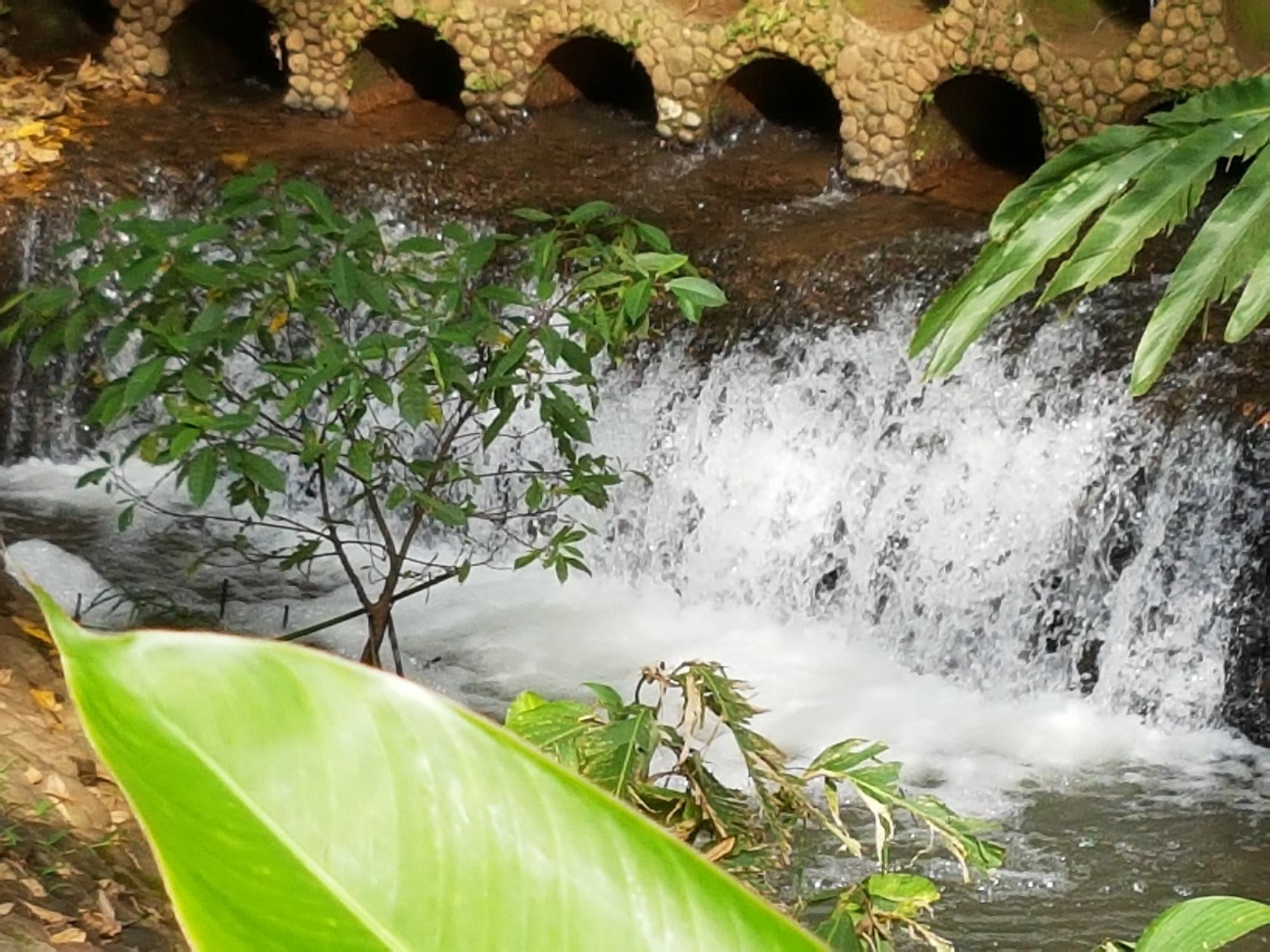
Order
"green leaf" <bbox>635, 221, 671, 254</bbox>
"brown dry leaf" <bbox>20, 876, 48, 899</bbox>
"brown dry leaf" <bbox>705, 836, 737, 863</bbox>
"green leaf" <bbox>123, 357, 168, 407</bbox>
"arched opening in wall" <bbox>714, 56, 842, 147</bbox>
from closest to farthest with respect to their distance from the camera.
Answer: "brown dry leaf" <bbox>705, 836, 737, 863</bbox>, "brown dry leaf" <bbox>20, 876, 48, 899</bbox>, "green leaf" <bbox>123, 357, 168, 407</bbox>, "green leaf" <bbox>635, 221, 671, 254</bbox>, "arched opening in wall" <bbox>714, 56, 842, 147</bbox>

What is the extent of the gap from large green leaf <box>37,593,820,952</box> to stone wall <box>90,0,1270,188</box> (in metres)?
6.29

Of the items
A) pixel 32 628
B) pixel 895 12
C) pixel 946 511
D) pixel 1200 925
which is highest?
pixel 895 12

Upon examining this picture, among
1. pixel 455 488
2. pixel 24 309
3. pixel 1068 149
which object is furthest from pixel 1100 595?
pixel 1068 149

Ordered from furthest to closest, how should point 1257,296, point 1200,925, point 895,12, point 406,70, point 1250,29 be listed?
point 406,70 < point 895,12 < point 1250,29 < point 1257,296 < point 1200,925

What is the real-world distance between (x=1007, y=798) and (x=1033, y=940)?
65cm

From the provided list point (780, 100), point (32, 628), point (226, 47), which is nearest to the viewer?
point (32, 628)

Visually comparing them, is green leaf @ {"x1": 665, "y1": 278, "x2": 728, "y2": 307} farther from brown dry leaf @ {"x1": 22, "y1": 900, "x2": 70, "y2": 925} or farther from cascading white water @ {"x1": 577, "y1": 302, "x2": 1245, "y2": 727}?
cascading white water @ {"x1": 577, "y1": 302, "x2": 1245, "y2": 727}

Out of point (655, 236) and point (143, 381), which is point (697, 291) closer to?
point (655, 236)

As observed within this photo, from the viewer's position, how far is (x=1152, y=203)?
5.39 ft

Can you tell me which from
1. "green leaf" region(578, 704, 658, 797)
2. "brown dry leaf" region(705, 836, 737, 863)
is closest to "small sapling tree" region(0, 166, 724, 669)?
"green leaf" region(578, 704, 658, 797)

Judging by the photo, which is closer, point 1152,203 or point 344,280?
point 1152,203

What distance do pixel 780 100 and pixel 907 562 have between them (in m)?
3.14

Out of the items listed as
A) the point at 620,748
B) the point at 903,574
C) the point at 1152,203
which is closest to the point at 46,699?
the point at 620,748

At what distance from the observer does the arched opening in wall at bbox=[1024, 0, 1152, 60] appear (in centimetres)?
672
